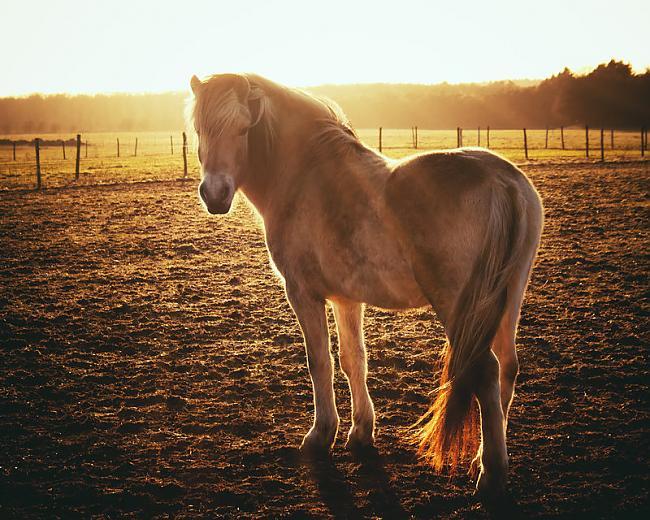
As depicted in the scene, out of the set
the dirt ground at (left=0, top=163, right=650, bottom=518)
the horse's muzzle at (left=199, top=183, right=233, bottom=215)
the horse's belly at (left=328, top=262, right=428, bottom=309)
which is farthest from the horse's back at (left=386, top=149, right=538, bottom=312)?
the dirt ground at (left=0, top=163, right=650, bottom=518)

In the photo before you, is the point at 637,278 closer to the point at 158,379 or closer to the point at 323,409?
the point at 323,409

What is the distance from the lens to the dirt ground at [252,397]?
312 centimetres

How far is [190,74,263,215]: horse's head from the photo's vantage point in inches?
127

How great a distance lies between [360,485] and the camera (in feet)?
10.7

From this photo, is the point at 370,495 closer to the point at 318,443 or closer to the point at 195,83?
the point at 318,443

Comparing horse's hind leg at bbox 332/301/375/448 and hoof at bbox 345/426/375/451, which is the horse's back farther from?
hoof at bbox 345/426/375/451

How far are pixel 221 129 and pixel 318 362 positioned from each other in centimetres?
156

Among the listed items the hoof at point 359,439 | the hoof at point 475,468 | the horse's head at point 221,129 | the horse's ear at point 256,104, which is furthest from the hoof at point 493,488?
the horse's ear at point 256,104

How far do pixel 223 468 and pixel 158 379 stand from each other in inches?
60.6

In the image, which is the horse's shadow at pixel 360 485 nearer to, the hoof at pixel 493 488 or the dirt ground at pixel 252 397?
the dirt ground at pixel 252 397

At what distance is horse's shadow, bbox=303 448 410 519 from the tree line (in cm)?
243

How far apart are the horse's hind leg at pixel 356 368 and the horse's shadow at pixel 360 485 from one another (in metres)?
0.12

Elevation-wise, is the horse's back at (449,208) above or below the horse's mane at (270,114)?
below

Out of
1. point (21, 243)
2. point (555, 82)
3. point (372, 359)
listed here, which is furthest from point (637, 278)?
point (555, 82)
